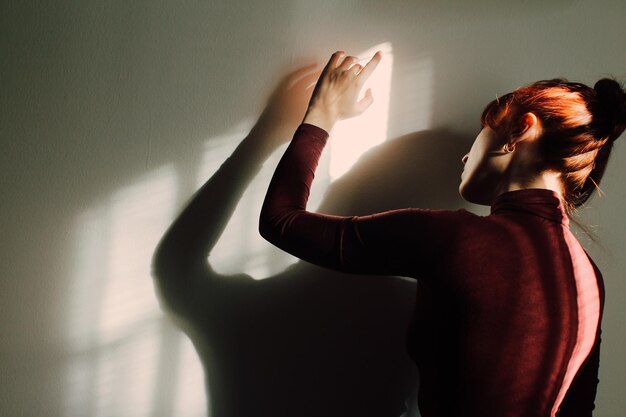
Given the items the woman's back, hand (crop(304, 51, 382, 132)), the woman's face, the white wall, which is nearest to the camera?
the woman's back

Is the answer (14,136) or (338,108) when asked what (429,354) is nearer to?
(338,108)

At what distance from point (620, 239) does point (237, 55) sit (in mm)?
1109

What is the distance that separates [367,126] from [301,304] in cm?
48

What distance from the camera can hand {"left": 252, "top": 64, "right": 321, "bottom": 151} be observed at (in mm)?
947

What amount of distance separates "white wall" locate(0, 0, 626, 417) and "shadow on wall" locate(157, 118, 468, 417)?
6 cm

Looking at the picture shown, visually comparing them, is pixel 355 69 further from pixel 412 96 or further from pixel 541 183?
pixel 541 183

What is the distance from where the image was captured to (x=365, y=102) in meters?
0.92

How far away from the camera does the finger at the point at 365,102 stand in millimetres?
907

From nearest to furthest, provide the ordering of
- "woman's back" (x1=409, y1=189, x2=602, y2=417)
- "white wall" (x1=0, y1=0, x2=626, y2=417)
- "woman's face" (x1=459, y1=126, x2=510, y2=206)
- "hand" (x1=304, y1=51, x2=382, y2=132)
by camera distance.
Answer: "woman's back" (x1=409, y1=189, x2=602, y2=417) → "woman's face" (x1=459, y1=126, x2=510, y2=206) → "hand" (x1=304, y1=51, x2=382, y2=132) → "white wall" (x1=0, y1=0, x2=626, y2=417)

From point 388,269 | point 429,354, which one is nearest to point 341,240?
point 388,269

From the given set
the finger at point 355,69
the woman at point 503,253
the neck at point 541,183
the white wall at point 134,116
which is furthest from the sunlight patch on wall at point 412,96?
the neck at point 541,183

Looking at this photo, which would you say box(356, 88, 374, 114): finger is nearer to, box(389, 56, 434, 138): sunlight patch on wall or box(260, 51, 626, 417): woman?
box(389, 56, 434, 138): sunlight patch on wall

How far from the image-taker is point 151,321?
964mm

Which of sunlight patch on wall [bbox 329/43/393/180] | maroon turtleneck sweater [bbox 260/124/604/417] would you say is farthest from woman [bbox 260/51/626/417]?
sunlight patch on wall [bbox 329/43/393/180]
